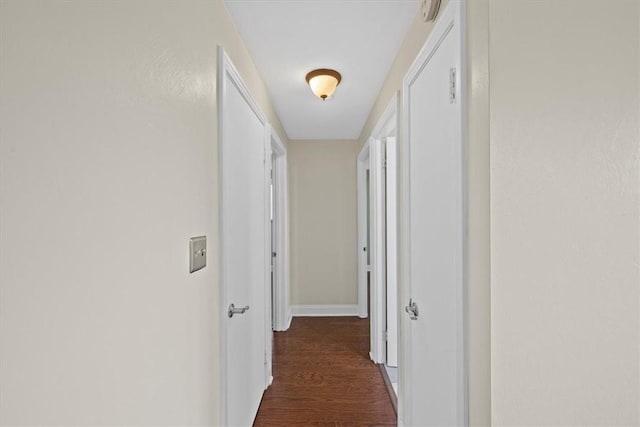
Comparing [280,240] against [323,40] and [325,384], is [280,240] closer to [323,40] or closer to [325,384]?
[325,384]

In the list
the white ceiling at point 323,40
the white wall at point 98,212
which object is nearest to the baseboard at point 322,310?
the white ceiling at point 323,40

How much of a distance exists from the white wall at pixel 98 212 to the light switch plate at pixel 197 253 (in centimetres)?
4

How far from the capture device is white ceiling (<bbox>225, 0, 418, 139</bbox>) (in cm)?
159

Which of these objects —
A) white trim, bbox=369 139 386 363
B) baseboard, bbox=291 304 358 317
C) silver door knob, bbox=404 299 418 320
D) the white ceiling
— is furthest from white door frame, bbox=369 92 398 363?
baseboard, bbox=291 304 358 317

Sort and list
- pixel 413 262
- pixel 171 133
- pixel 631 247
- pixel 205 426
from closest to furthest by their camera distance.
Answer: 1. pixel 631 247
2. pixel 171 133
3. pixel 205 426
4. pixel 413 262

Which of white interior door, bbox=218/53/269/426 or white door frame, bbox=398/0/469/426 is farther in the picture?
white interior door, bbox=218/53/269/426

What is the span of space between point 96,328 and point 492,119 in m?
1.06

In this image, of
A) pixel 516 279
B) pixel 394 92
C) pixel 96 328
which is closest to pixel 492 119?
pixel 516 279

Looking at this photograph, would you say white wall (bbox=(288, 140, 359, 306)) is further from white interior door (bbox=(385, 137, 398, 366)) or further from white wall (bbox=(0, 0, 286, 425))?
white wall (bbox=(0, 0, 286, 425))

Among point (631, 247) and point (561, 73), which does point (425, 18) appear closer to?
point (561, 73)

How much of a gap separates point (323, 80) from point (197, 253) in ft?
5.11

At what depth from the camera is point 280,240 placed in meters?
3.71

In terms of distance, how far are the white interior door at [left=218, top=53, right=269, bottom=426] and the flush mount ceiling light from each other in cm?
43

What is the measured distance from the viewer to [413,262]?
1634mm
